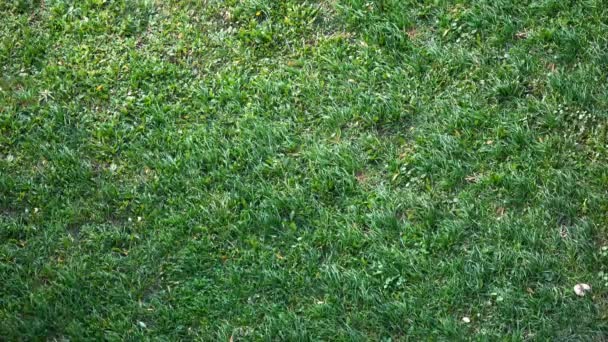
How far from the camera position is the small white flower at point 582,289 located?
470 cm

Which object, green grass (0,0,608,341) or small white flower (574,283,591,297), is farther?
green grass (0,0,608,341)

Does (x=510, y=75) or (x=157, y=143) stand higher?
(x=510, y=75)

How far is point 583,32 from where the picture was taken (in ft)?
18.9

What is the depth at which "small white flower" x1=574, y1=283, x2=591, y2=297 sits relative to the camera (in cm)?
470

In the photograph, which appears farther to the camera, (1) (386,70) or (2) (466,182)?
(1) (386,70)

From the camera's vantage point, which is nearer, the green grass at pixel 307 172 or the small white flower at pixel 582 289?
the small white flower at pixel 582 289

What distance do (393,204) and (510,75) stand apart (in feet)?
4.13

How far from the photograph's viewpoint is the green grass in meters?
4.90

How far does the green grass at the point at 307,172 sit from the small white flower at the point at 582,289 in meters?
0.04

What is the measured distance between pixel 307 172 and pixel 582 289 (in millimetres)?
1843

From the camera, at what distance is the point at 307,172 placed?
5531 mm

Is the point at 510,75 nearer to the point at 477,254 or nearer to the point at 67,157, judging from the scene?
the point at 477,254

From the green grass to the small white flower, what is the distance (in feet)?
0.12

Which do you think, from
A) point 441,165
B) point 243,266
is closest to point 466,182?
point 441,165
